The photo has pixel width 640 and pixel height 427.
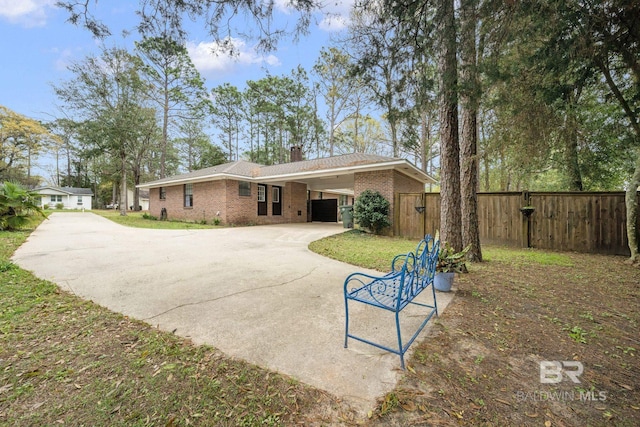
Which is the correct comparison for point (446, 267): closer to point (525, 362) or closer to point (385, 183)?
point (525, 362)

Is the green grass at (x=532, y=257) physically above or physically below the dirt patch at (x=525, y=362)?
above

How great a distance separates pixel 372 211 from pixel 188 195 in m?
12.0

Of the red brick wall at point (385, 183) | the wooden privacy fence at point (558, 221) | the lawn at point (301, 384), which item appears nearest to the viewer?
the lawn at point (301, 384)

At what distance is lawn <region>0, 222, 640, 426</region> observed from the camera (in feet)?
5.08

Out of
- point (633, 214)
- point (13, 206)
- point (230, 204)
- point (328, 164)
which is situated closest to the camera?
point (633, 214)

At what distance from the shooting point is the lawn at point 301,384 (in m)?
1.55

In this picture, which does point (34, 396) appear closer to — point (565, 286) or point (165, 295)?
point (165, 295)

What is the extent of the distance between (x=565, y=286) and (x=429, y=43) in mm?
4272

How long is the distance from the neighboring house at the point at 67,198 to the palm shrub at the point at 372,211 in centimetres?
4374

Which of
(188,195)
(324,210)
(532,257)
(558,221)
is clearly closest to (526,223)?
(558,221)

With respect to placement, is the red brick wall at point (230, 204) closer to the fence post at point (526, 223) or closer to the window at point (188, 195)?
the window at point (188, 195)

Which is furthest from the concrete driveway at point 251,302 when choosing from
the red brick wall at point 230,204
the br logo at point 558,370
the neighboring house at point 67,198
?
the neighboring house at point 67,198

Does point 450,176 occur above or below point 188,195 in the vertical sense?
below

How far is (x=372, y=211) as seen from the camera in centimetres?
1007
